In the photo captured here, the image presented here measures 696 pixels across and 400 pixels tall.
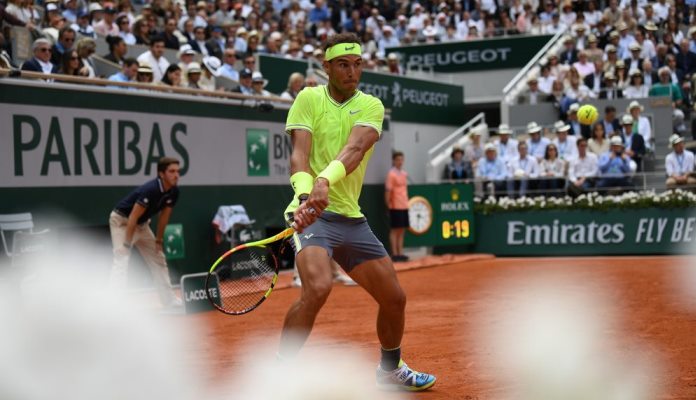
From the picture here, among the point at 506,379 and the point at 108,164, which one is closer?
the point at 506,379

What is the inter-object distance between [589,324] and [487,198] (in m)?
12.3

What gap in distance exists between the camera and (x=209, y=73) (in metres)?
17.5

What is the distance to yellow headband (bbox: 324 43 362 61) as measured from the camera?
623 centimetres

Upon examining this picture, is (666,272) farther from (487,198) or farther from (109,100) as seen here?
(109,100)

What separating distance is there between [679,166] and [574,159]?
2060 mm

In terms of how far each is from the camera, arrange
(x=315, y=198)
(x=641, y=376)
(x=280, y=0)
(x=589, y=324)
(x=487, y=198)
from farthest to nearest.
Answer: (x=280, y=0), (x=487, y=198), (x=589, y=324), (x=641, y=376), (x=315, y=198)

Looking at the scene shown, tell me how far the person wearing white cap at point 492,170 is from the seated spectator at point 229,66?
20.0 ft

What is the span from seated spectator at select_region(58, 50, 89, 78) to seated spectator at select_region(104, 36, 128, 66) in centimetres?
199

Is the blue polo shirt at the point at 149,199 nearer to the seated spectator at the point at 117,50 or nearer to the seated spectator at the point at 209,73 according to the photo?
the seated spectator at the point at 117,50

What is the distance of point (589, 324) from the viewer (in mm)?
9648

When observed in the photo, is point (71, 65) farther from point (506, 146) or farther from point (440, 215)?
point (506, 146)

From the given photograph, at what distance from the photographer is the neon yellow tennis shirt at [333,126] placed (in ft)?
20.7

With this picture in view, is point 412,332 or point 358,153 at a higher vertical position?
point 358,153

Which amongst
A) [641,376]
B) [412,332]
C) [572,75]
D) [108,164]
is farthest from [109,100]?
[572,75]
